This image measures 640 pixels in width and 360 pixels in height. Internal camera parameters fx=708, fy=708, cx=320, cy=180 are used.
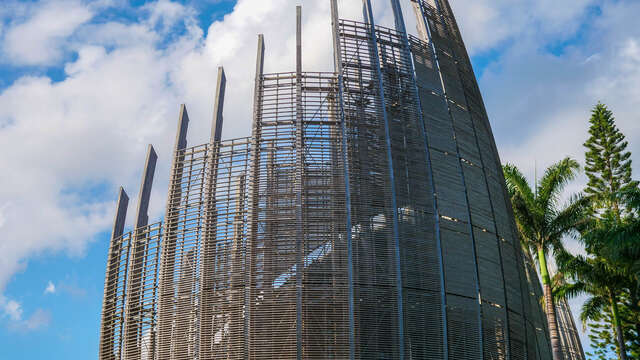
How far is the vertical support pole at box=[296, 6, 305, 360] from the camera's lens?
56.2 ft

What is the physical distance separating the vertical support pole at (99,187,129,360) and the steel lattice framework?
0.06 meters

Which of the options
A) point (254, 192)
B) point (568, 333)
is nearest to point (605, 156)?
point (568, 333)

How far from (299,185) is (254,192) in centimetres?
122

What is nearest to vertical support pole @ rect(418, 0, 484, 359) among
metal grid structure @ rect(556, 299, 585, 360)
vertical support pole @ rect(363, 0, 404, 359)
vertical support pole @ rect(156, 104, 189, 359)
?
vertical support pole @ rect(363, 0, 404, 359)

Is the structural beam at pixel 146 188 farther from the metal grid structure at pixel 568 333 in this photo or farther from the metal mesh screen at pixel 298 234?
the metal grid structure at pixel 568 333

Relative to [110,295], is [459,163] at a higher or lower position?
higher

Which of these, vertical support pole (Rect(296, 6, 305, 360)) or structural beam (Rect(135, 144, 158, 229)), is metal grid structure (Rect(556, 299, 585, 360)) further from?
structural beam (Rect(135, 144, 158, 229))

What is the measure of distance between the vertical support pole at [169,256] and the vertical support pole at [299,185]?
11.6 feet

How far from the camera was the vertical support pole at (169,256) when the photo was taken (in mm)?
18375

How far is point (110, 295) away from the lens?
832 inches

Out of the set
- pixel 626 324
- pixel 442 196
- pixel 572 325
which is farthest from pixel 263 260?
pixel 626 324

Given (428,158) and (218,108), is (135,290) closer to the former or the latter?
(218,108)

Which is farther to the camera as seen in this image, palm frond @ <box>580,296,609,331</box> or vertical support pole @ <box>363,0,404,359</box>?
palm frond @ <box>580,296,609,331</box>

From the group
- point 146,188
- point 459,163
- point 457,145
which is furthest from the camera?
point 146,188
